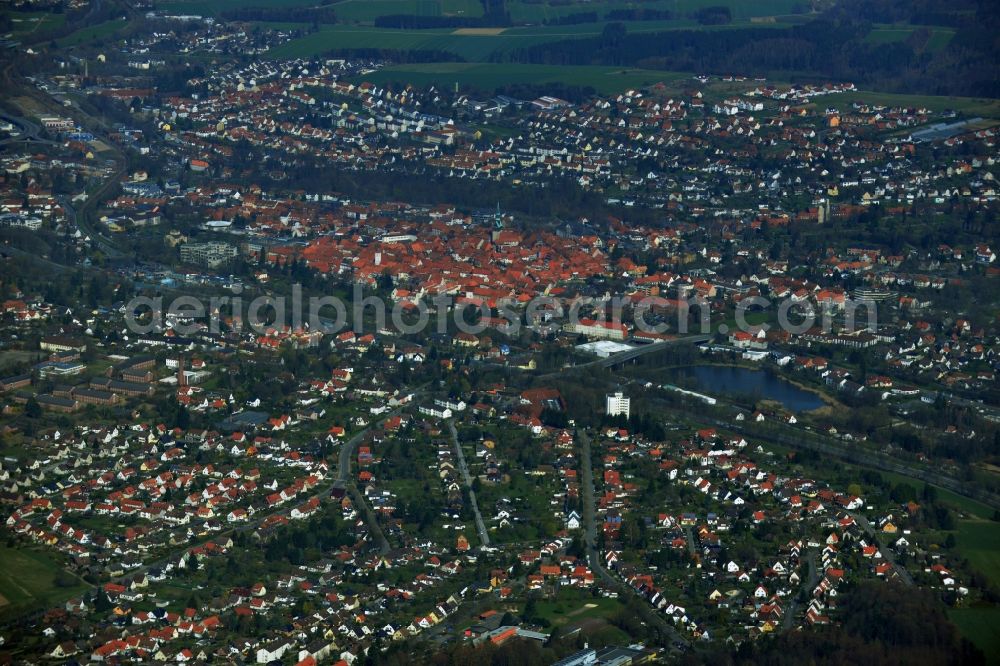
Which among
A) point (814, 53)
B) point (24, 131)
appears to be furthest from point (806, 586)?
point (814, 53)

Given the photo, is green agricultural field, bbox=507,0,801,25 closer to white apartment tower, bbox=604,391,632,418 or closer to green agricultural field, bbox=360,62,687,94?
green agricultural field, bbox=360,62,687,94

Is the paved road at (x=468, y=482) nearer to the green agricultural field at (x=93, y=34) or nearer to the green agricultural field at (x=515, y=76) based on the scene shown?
the green agricultural field at (x=515, y=76)

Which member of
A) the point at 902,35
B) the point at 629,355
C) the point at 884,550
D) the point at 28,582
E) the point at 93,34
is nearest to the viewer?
the point at 28,582

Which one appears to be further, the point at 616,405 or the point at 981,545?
the point at 616,405

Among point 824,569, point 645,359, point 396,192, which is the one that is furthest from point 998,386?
point 396,192

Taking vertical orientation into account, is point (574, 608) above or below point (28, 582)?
below

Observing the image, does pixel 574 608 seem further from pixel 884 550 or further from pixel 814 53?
pixel 814 53

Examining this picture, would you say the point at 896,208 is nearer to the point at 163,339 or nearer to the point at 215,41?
the point at 163,339
